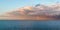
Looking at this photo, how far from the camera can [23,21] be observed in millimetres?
1508

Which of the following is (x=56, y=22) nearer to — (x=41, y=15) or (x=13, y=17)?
(x=41, y=15)

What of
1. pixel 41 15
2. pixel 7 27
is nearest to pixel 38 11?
pixel 41 15

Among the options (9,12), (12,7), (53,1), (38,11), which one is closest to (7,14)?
(9,12)

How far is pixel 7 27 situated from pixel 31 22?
0.50 metres

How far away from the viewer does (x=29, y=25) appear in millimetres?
1565

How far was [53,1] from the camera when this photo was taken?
1452 mm

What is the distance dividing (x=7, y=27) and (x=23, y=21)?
361 mm

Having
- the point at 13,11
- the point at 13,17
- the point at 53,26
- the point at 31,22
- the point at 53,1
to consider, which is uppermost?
the point at 53,1

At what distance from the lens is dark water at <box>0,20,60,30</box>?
149 centimetres

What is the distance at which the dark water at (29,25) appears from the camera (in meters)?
1.49

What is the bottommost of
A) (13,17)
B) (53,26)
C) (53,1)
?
(53,26)

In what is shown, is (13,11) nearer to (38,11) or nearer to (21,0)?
(21,0)

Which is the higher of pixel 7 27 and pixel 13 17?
pixel 13 17

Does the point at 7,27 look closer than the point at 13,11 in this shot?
No
